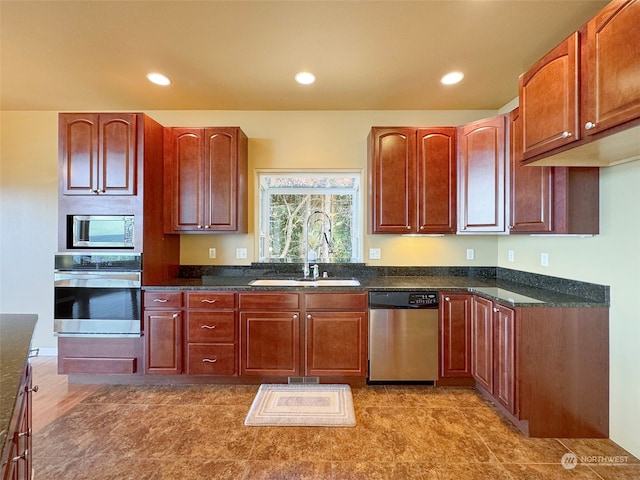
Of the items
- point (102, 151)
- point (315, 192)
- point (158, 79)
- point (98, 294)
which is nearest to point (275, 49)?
point (158, 79)

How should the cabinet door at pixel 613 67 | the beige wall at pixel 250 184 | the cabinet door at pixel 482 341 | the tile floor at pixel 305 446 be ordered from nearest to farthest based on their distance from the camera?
the cabinet door at pixel 613 67
the tile floor at pixel 305 446
the cabinet door at pixel 482 341
the beige wall at pixel 250 184

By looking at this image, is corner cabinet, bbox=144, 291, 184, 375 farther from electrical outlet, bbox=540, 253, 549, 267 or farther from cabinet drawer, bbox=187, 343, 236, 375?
electrical outlet, bbox=540, 253, 549, 267

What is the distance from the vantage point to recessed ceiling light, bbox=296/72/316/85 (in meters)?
2.54

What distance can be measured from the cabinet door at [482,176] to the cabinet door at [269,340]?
181cm

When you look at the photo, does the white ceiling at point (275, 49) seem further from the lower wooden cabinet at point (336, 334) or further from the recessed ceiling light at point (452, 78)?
the lower wooden cabinet at point (336, 334)

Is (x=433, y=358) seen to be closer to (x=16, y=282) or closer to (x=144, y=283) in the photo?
(x=144, y=283)

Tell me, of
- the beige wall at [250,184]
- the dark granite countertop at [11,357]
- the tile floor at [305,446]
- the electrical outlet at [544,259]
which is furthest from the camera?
the beige wall at [250,184]

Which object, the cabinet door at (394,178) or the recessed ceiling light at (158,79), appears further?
the cabinet door at (394,178)

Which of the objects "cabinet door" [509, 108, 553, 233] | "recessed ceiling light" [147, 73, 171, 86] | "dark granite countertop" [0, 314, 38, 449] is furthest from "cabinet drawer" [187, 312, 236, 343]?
"cabinet door" [509, 108, 553, 233]

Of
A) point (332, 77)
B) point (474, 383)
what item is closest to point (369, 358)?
point (474, 383)

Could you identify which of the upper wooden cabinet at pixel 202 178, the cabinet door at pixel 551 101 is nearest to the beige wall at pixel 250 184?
the upper wooden cabinet at pixel 202 178

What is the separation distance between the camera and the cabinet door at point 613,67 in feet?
4.31

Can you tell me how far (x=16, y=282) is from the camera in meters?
3.31

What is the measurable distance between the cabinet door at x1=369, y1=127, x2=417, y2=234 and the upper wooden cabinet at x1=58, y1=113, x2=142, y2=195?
2.17 meters
